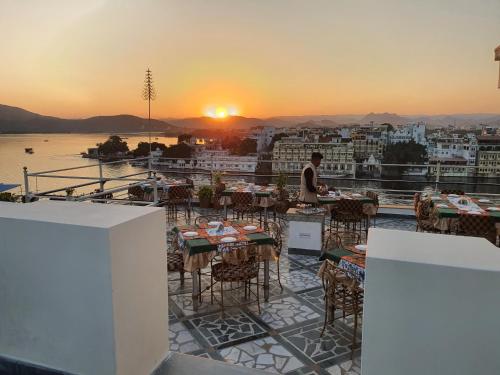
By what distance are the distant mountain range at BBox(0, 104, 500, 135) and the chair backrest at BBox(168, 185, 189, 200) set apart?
246 inches

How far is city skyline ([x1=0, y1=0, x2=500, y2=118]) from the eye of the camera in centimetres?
1093

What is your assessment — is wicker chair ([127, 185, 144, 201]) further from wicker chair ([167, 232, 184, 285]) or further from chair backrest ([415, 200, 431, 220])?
chair backrest ([415, 200, 431, 220])

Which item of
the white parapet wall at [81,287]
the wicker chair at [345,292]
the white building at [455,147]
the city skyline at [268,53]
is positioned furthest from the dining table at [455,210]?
the city skyline at [268,53]

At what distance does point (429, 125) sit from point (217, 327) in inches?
526

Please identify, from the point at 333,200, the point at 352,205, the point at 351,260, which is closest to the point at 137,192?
the point at 333,200

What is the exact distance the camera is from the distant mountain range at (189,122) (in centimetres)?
1373

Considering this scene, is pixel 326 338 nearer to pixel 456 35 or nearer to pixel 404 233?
pixel 404 233

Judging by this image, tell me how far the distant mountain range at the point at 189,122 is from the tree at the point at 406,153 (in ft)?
7.43

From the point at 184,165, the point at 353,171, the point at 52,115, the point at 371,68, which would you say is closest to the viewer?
the point at 353,171

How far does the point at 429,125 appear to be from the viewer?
45.9 feet

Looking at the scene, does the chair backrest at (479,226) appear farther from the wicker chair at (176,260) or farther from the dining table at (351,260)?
the wicker chair at (176,260)

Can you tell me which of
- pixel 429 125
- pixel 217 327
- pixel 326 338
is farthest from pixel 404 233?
pixel 429 125

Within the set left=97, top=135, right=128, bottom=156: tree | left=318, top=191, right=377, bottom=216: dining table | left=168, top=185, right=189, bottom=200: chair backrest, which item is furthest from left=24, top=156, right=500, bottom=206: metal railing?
left=97, top=135, right=128, bottom=156: tree

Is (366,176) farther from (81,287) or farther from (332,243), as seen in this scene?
(81,287)
